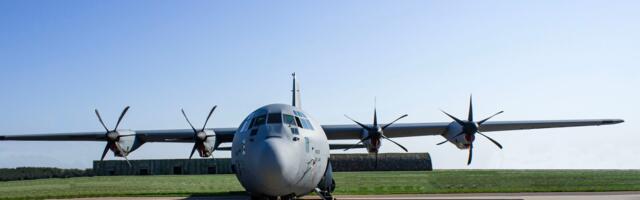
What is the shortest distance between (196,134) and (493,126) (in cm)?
1491

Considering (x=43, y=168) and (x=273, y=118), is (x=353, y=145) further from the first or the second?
(x=43, y=168)

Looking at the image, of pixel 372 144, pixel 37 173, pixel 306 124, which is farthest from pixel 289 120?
pixel 37 173

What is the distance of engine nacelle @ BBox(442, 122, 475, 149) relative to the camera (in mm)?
24411

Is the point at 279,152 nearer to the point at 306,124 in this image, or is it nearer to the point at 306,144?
the point at 306,144

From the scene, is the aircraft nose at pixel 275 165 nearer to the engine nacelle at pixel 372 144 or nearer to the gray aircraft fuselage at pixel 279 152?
the gray aircraft fuselage at pixel 279 152

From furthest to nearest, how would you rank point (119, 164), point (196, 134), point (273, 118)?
1. point (119, 164)
2. point (196, 134)
3. point (273, 118)

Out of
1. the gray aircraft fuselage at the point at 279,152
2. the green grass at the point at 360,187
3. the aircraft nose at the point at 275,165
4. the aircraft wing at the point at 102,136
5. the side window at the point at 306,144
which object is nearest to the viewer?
the aircraft nose at the point at 275,165

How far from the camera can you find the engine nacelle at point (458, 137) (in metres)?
24.4

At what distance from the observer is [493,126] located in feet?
88.7

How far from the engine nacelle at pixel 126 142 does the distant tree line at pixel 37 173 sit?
4188 centimetres

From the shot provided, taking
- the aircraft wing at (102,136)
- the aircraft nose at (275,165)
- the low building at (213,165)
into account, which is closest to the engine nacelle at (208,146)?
the aircraft wing at (102,136)

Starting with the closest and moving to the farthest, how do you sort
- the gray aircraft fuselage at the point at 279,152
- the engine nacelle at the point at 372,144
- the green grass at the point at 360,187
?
Result: the gray aircraft fuselage at the point at 279,152
the engine nacelle at the point at 372,144
the green grass at the point at 360,187

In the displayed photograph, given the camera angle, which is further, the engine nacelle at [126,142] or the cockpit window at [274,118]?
the engine nacelle at [126,142]

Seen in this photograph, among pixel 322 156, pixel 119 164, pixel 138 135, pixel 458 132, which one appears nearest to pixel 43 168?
pixel 119 164
